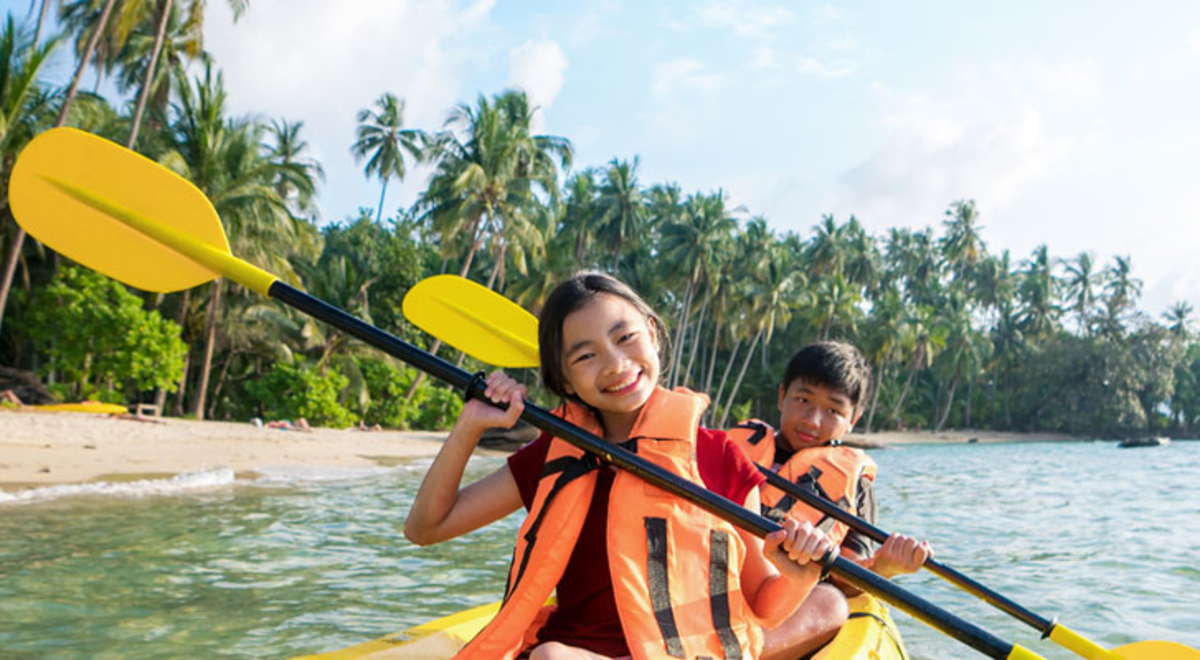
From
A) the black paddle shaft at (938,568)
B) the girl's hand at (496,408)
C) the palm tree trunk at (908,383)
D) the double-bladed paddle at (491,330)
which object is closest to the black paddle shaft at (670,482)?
the girl's hand at (496,408)

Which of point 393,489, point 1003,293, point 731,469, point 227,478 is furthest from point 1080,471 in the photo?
point 1003,293

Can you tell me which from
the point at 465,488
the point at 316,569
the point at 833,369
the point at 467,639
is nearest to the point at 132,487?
the point at 316,569

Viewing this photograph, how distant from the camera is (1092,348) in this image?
41.8 metres

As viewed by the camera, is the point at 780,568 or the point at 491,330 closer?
the point at 780,568

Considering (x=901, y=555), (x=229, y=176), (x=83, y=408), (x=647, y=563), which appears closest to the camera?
(x=647, y=563)

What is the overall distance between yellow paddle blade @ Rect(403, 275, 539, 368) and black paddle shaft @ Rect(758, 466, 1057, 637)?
82cm

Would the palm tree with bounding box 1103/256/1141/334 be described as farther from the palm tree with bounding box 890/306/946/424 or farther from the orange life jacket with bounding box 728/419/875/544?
the orange life jacket with bounding box 728/419/875/544

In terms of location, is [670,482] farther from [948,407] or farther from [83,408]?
[948,407]

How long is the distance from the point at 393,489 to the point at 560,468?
9.17 metres

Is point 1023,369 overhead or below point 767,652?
overhead

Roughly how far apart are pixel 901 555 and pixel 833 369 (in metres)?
1.02

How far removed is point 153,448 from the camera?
11.6 meters

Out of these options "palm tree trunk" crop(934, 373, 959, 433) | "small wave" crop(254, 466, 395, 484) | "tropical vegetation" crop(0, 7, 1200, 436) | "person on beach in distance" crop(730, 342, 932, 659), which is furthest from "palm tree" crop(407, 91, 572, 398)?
"palm tree trunk" crop(934, 373, 959, 433)

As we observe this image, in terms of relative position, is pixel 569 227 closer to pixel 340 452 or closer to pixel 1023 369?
pixel 340 452
